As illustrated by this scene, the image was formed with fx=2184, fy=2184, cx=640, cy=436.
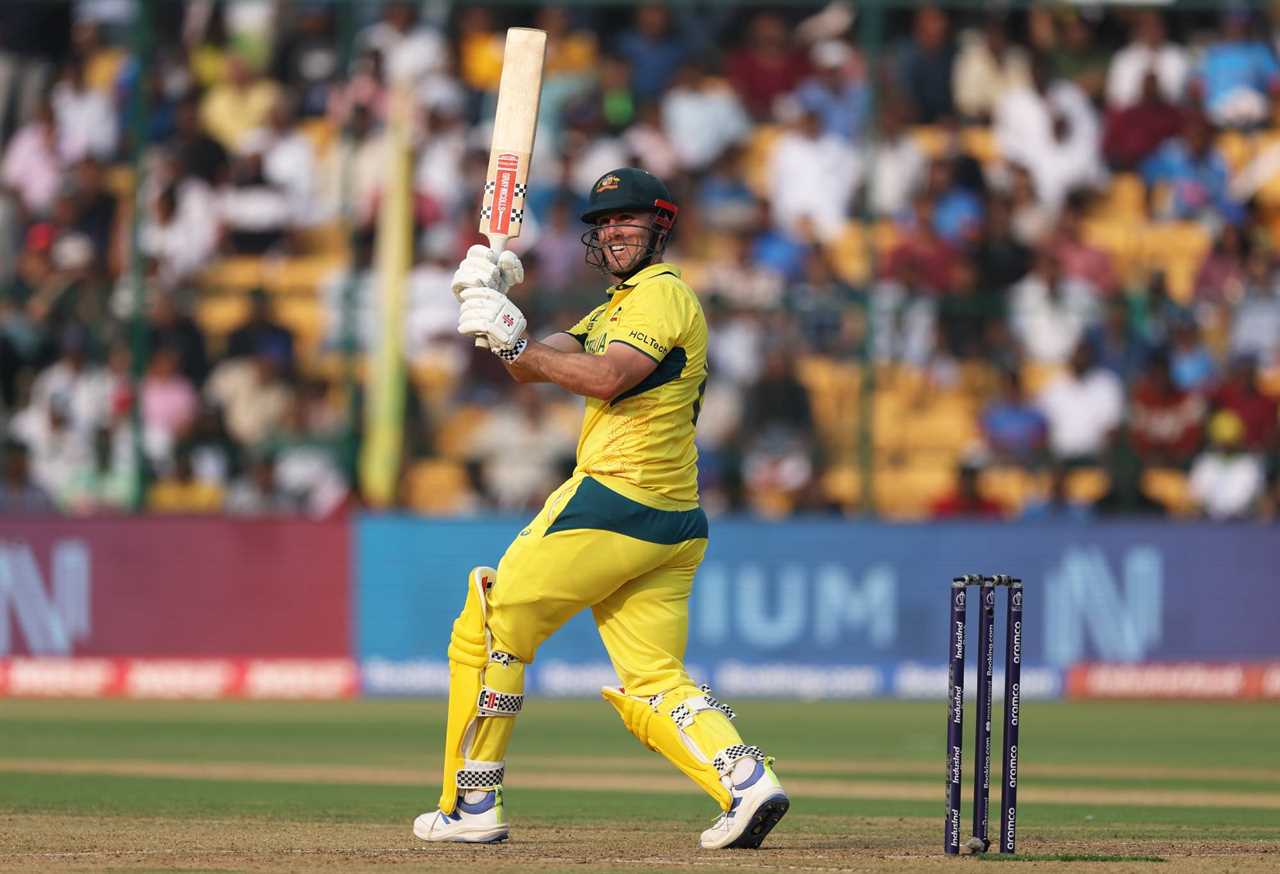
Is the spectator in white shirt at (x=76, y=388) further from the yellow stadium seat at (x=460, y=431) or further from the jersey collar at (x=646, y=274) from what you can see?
the jersey collar at (x=646, y=274)

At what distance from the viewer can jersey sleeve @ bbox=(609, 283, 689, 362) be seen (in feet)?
21.0

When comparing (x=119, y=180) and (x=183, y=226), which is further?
(x=119, y=180)

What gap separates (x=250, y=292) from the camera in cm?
1478

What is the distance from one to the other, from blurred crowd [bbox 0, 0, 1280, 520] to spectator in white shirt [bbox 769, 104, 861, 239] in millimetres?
24

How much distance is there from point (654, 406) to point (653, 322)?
270mm

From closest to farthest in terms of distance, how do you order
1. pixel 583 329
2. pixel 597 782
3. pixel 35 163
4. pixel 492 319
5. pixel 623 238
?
1. pixel 492 319
2. pixel 623 238
3. pixel 583 329
4. pixel 597 782
5. pixel 35 163

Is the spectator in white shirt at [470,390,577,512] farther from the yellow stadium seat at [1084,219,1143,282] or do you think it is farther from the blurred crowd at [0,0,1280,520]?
the yellow stadium seat at [1084,219,1143,282]

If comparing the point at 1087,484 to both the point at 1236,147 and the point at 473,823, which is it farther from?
the point at 473,823

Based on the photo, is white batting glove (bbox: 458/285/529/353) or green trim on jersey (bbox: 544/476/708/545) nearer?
white batting glove (bbox: 458/285/529/353)

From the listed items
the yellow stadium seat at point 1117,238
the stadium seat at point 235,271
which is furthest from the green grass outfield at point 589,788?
the stadium seat at point 235,271

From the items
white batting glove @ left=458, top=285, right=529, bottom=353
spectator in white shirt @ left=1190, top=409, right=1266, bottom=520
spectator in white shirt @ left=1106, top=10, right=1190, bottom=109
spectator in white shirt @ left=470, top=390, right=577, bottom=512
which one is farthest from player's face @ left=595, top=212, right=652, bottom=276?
spectator in white shirt @ left=1106, top=10, right=1190, bottom=109

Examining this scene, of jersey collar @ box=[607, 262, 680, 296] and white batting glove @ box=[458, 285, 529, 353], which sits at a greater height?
jersey collar @ box=[607, 262, 680, 296]

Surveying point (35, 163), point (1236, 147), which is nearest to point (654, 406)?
point (1236, 147)

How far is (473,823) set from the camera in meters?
6.61
